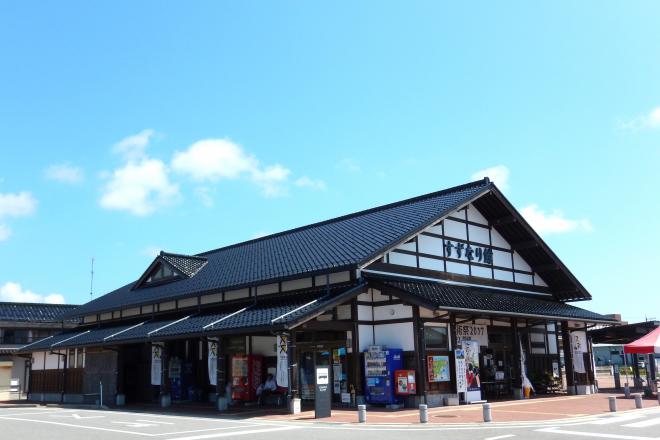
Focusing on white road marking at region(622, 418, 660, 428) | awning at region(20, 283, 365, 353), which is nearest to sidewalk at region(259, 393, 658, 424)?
white road marking at region(622, 418, 660, 428)

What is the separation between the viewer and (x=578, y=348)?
1006 inches

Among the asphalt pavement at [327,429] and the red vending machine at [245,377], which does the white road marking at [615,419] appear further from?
the red vending machine at [245,377]

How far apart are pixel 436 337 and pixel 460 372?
1.31 metres

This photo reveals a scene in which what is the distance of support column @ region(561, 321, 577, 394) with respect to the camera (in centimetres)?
2360

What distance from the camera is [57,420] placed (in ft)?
57.9

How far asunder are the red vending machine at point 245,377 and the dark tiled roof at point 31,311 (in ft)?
87.1

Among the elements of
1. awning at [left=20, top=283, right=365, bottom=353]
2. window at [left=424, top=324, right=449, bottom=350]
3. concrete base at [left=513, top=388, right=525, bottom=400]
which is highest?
awning at [left=20, top=283, right=365, bottom=353]

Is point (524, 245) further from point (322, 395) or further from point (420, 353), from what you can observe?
point (322, 395)

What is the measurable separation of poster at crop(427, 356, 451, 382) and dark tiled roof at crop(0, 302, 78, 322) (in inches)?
1303

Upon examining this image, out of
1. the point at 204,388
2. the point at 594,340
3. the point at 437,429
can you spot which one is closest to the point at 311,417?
the point at 437,429

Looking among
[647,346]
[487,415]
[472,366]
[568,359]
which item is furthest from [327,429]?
[568,359]

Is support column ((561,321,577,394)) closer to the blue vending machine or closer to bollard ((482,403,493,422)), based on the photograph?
the blue vending machine

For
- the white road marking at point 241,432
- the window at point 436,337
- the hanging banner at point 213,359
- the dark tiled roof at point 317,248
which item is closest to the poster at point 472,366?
the window at point 436,337

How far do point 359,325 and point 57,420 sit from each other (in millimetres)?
9434
